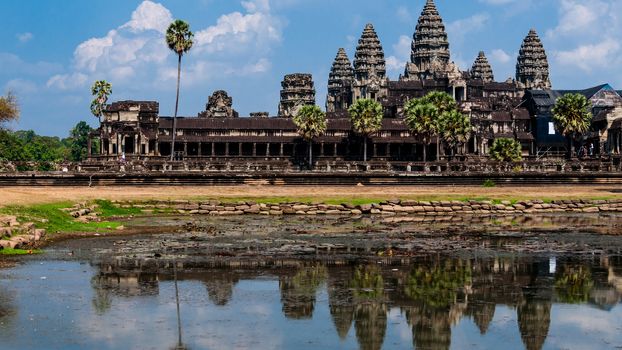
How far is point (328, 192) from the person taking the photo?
222 ft

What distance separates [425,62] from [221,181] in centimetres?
10530

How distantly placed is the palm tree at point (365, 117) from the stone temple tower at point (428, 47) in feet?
187

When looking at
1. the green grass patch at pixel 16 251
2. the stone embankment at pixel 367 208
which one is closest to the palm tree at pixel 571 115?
the stone embankment at pixel 367 208

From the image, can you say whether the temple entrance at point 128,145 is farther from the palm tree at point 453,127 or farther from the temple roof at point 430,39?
the temple roof at point 430,39

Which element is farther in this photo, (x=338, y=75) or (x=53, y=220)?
(x=338, y=75)

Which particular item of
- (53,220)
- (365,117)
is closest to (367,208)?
(53,220)

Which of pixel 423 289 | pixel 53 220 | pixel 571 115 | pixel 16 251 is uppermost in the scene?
pixel 571 115

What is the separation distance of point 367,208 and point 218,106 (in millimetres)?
89142

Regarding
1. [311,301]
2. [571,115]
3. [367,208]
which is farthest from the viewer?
[571,115]

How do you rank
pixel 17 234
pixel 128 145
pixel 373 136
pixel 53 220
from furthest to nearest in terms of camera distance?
pixel 128 145
pixel 373 136
pixel 53 220
pixel 17 234

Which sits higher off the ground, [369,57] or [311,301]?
[369,57]

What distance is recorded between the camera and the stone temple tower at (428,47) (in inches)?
6767

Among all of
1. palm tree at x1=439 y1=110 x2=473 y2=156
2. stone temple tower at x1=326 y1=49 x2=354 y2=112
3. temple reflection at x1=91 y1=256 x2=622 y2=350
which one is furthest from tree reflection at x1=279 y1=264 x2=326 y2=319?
stone temple tower at x1=326 y1=49 x2=354 y2=112

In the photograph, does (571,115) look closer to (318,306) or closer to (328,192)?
(328,192)
